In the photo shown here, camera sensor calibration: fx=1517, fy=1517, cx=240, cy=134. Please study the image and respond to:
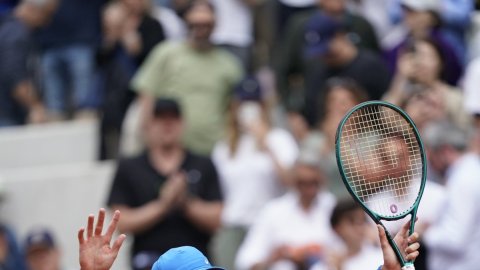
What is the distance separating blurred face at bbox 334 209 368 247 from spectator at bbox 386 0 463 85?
1921 millimetres

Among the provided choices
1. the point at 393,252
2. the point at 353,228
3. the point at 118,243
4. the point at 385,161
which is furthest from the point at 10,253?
the point at 393,252

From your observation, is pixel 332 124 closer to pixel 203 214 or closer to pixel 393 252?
pixel 203 214

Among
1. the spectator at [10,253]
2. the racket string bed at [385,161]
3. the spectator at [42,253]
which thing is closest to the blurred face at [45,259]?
the spectator at [42,253]

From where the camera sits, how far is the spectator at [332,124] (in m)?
9.91

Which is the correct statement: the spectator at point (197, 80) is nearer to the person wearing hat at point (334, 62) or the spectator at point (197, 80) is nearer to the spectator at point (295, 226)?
the person wearing hat at point (334, 62)

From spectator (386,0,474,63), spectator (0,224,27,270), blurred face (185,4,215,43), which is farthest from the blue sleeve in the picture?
spectator (0,224,27,270)

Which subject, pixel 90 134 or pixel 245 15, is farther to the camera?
pixel 90 134

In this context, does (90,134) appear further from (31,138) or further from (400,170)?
(400,170)

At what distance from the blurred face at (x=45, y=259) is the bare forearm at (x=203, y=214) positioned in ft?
4.49

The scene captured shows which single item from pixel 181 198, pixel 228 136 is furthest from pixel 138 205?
pixel 228 136

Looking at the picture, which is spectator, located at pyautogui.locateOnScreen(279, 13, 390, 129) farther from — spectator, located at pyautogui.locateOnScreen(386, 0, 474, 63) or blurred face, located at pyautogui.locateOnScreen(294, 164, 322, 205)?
blurred face, located at pyautogui.locateOnScreen(294, 164, 322, 205)

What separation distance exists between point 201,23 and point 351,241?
317cm

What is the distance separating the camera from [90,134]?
13.0m

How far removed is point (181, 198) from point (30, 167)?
3.89 meters
